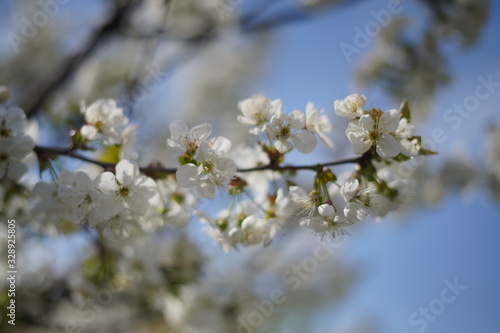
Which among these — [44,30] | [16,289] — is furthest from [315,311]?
[44,30]

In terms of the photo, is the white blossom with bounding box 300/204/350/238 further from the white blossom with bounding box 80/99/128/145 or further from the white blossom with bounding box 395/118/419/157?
the white blossom with bounding box 80/99/128/145

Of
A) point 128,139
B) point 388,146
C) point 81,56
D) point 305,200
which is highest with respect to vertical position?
point 388,146

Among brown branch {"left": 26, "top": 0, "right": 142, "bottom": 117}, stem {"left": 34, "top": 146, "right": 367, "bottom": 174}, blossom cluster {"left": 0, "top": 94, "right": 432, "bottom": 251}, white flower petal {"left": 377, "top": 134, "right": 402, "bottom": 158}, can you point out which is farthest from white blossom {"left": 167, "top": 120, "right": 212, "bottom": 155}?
brown branch {"left": 26, "top": 0, "right": 142, "bottom": 117}

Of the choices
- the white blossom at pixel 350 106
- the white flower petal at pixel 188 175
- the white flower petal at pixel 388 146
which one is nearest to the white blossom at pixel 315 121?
the white blossom at pixel 350 106

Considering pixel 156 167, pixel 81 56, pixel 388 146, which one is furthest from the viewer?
pixel 81 56

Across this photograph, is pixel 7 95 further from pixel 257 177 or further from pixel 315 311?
pixel 315 311

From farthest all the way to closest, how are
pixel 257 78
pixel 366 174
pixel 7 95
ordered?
pixel 257 78 < pixel 7 95 < pixel 366 174

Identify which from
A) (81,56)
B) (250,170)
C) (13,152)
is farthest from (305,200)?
(81,56)

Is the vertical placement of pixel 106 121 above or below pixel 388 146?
below

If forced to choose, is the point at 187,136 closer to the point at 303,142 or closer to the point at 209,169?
the point at 209,169
